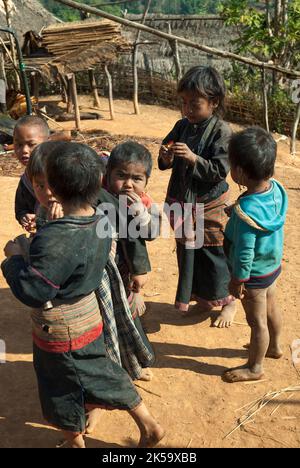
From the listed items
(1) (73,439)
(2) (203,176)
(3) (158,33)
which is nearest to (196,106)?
(2) (203,176)

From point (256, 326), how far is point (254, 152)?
0.99 meters

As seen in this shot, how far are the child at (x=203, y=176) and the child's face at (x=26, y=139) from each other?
80cm

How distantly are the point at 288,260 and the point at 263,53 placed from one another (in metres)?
10.1

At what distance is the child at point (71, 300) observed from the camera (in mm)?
2002

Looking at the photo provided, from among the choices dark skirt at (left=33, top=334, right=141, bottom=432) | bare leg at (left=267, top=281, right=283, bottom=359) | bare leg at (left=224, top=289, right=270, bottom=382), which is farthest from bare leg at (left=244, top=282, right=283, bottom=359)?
dark skirt at (left=33, top=334, right=141, bottom=432)

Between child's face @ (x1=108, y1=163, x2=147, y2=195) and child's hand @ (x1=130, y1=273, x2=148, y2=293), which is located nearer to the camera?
child's face @ (x1=108, y1=163, x2=147, y2=195)

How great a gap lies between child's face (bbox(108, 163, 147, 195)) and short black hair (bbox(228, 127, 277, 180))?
49 cm

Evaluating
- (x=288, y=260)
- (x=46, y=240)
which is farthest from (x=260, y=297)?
(x=288, y=260)

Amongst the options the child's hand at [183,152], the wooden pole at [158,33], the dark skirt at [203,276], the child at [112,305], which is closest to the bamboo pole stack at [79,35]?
the wooden pole at [158,33]

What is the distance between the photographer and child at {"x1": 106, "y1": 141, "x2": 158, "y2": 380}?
2648 mm

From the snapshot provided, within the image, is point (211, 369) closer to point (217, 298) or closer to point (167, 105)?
point (217, 298)

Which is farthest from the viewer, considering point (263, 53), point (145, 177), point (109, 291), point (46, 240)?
point (263, 53)

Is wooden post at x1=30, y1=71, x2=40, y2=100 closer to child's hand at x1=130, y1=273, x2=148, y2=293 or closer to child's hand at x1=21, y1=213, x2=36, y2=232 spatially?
child's hand at x1=21, y1=213, x2=36, y2=232

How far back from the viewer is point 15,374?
3.28 meters
